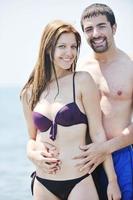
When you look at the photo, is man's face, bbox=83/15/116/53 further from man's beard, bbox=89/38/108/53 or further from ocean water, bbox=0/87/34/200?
ocean water, bbox=0/87/34/200

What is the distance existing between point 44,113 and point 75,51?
387mm

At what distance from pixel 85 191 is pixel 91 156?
0.63 feet

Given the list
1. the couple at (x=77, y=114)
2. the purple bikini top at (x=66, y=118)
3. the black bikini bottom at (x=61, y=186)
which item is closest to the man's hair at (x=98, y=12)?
the couple at (x=77, y=114)

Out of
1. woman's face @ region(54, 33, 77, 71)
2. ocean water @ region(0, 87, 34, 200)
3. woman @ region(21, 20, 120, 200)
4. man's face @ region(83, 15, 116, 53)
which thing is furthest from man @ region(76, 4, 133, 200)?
ocean water @ region(0, 87, 34, 200)

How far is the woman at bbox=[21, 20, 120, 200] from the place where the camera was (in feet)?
10.5

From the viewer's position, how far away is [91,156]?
3252 millimetres

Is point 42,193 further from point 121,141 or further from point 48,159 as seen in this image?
point 121,141

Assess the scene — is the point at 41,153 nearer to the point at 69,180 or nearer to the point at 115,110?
the point at 69,180

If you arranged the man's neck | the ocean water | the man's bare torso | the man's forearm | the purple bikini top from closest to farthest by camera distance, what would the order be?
the purple bikini top < the man's forearm < the man's bare torso < the man's neck < the ocean water

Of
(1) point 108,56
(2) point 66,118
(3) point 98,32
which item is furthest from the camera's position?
(1) point 108,56

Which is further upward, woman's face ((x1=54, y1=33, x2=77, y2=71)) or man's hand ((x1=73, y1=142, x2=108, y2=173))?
woman's face ((x1=54, y1=33, x2=77, y2=71))

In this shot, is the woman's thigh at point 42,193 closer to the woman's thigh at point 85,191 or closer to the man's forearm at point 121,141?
the woman's thigh at point 85,191

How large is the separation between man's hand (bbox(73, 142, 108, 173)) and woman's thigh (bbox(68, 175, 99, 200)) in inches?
2.6

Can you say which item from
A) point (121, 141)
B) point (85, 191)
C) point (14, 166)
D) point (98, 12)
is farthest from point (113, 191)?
point (14, 166)
